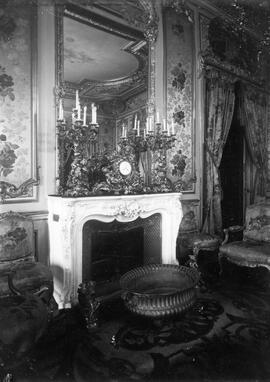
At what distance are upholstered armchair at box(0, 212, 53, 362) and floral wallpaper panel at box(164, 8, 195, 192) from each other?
172cm

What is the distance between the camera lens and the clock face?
248cm

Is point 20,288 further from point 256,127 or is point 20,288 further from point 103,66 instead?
point 256,127

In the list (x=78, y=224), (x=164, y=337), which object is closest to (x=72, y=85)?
(x=78, y=224)

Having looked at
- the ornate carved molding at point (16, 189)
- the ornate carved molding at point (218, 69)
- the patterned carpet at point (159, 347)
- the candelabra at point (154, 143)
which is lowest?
the patterned carpet at point (159, 347)

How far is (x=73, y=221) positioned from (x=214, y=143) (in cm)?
224

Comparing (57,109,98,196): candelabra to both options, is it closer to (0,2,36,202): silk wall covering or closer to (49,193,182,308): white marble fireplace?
(49,193,182,308): white marble fireplace

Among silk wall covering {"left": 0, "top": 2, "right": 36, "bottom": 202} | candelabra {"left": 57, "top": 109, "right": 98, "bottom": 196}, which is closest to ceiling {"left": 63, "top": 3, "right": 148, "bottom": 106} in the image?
silk wall covering {"left": 0, "top": 2, "right": 36, "bottom": 202}

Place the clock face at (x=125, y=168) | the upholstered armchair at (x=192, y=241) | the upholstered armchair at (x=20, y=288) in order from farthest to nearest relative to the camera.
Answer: the upholstered armchair at (x=192, y=241) < the clock face at (x=125, y=168) < the upholstered armchair at (x=20, y=288)

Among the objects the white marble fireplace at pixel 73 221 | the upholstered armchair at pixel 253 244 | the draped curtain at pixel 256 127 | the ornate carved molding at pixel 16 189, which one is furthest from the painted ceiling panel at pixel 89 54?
the draped curtain at pixel 256 127

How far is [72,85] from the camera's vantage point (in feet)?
7.91

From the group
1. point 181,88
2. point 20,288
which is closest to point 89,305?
point 20,288

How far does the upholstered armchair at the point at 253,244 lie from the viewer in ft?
8.21

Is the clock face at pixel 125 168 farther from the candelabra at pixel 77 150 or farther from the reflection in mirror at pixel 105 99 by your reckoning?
the candelabra at pixel 77 150

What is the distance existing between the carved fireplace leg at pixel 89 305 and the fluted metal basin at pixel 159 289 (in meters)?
0.22
